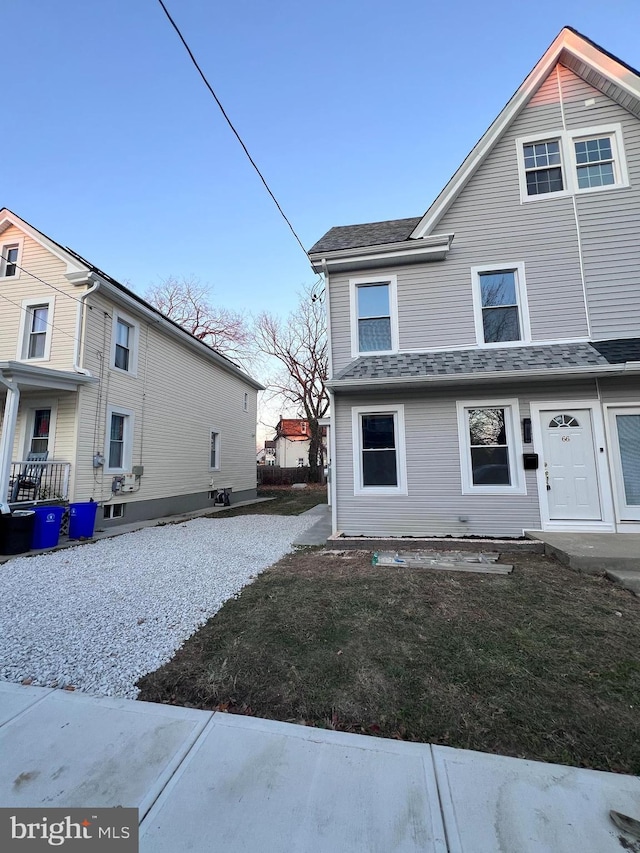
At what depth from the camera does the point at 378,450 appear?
7379 mm

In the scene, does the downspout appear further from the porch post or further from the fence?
the fence

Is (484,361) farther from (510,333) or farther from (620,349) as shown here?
(620,349)

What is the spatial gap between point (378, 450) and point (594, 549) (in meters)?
3.66

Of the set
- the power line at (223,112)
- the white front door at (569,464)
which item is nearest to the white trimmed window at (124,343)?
the power line at (223,112)

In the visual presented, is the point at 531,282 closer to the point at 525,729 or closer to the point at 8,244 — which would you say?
the point at 525,729

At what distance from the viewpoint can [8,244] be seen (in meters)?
9.91

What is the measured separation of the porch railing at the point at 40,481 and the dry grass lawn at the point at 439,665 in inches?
243

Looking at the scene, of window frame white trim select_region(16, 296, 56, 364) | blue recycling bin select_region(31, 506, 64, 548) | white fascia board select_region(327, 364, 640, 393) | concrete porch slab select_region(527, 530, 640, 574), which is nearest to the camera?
concrete porch slab select_region(527, 530, 640, 574)

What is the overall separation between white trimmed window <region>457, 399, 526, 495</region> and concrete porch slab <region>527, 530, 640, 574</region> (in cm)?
103

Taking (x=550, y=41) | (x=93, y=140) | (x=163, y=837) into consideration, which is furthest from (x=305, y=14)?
(x=163, y=837)

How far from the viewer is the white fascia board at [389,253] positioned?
7289mm

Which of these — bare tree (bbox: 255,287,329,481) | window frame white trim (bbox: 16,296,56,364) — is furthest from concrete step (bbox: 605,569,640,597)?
bare tree (bbox: 255,287,329,481)

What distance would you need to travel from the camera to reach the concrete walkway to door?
4820 mm

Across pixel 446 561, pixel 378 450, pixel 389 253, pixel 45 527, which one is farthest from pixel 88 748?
pixel 389 253
